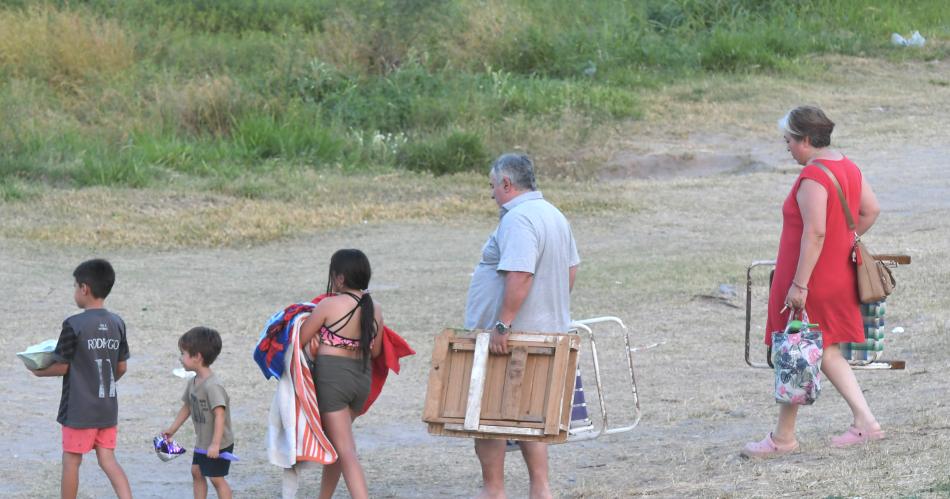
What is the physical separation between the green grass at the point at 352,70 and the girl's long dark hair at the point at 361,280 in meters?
9.74

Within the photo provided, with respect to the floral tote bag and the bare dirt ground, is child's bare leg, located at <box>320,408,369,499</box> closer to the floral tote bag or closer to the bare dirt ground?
the bare dirt ground

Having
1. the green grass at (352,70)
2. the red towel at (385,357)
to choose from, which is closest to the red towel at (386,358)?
the red towel at (385,357)

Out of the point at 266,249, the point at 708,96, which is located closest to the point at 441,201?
the point at 266,249

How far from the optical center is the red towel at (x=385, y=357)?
540 cm

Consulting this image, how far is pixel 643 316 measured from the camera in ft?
32.3

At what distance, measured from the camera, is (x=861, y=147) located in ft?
54.7

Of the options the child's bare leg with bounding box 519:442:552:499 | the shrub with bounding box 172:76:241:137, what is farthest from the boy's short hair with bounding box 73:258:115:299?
the shrub with bounding box 172:76:241:137

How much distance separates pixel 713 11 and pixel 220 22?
8.31 metres

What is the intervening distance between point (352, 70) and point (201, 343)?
14.4m

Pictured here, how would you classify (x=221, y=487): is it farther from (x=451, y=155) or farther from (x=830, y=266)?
(x=451, y=155)

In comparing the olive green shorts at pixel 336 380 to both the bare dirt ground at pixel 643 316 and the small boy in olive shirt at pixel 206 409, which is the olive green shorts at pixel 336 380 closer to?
the small boy in olive shirt at pixel 206 409

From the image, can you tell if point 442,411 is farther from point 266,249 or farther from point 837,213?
point 266,249

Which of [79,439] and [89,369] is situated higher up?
[89,369]

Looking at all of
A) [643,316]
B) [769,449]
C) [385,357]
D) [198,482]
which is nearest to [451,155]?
[643,316]
